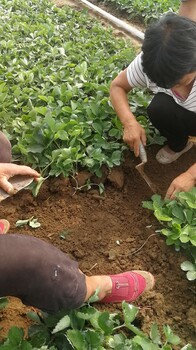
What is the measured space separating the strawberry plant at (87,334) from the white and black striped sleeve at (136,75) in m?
1.27

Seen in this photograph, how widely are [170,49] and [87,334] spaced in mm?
1212

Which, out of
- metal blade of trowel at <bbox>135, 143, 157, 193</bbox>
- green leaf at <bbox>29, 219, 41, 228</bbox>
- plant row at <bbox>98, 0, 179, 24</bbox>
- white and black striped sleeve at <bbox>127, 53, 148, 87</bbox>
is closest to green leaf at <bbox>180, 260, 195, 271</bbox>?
metal blade of trowel at <bbox>135, 143, 157, 193</bbox>

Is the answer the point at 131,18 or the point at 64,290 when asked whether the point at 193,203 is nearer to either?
the point at 64,290

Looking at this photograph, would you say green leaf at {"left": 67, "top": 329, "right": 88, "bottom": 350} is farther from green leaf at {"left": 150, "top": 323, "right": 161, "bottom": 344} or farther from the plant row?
the plant row

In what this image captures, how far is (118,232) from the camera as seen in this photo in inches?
92.2

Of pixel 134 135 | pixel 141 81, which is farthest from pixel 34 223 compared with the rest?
pixel 141 81

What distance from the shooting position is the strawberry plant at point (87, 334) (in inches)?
66.4

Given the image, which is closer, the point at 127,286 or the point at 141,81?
the point at 127,286

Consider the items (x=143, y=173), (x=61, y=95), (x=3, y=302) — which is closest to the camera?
(x=3, y=302)

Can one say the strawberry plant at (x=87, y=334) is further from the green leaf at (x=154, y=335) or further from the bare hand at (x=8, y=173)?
the bare hand at (x=8, y=173)

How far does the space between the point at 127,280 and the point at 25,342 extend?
54cm

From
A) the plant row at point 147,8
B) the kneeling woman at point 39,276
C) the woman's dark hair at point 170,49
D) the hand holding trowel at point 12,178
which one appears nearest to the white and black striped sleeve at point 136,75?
the woman's dark hair at point 170,49

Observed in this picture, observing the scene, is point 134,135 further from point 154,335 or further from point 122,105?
point 154,335

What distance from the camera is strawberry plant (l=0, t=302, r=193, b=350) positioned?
5.54 ft
